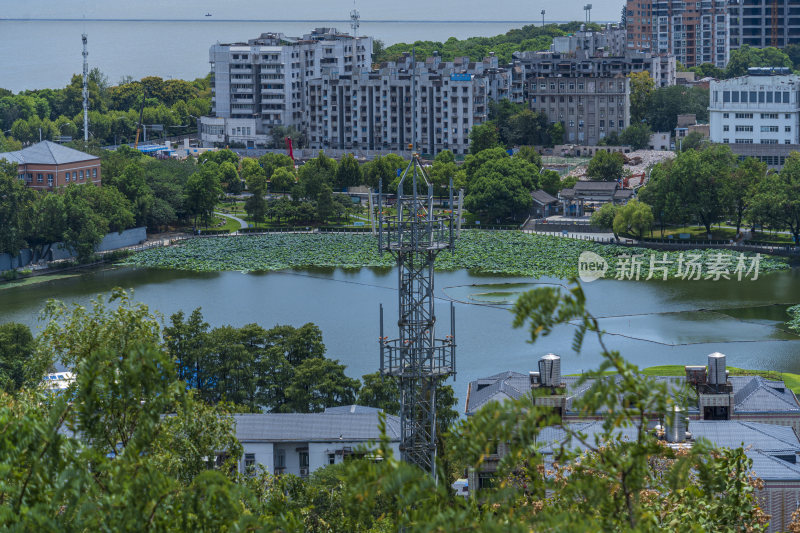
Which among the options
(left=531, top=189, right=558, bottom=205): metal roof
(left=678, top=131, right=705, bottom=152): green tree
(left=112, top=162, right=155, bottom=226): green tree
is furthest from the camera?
(left=678, top=131, right=705, bottom=152): green tree

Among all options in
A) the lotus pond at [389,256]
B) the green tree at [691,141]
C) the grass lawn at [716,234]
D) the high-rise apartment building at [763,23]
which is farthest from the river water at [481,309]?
the high-rise apartment building at [763,23]

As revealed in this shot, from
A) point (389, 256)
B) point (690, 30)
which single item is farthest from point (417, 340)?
point (690, 30)

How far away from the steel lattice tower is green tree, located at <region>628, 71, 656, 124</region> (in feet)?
178

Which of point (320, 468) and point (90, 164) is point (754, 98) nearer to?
point (90, 164)

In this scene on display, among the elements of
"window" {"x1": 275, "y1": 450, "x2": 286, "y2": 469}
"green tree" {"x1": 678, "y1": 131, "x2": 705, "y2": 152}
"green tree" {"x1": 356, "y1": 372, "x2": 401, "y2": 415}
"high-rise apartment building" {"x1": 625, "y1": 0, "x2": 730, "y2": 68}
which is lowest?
"window" {"x1": 275, "y1": 450, "x2": 286, "y2": 469}

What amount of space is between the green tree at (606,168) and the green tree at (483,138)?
22.2 feet

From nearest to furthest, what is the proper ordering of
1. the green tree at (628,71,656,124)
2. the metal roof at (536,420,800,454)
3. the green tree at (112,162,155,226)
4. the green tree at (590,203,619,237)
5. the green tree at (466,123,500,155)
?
the metal roof at (536,420,800,454) → the green tree at (590,203,619,237) → the green tree at (112,162,155,226) → the green tree at (466,123,500,155) → the green tree at (628,71,656,124)

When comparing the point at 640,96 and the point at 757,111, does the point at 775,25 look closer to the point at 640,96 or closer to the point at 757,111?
the point at 640,96

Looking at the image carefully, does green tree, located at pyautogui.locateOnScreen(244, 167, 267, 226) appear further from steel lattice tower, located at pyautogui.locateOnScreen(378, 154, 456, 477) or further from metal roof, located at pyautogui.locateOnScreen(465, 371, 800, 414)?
steel lattice tower, located at pyautogui.locateOnScreen(378, 154, 456, 477)

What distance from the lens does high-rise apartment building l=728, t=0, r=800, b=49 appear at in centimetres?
8712

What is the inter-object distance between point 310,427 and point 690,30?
7542 cm

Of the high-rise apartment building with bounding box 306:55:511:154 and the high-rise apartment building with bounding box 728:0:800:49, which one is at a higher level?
the high-rise apartment building with bounding box 728:0:800:49

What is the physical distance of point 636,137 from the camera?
59.7m

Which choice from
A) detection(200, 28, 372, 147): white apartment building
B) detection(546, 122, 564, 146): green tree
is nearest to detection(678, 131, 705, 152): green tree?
detection(546, 122, 564, 146): green tree
